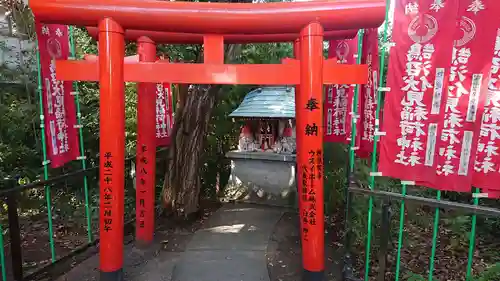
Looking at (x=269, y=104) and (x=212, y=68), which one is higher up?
(x=212, y=68)

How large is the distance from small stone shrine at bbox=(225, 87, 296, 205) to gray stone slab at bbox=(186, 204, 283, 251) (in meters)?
0.46

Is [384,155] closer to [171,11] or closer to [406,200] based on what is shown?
[406,200]

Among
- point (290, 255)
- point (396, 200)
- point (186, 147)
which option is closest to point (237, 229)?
point (290, 255)

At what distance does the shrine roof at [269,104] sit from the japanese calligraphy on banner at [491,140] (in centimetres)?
422

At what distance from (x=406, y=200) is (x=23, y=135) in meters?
7.03

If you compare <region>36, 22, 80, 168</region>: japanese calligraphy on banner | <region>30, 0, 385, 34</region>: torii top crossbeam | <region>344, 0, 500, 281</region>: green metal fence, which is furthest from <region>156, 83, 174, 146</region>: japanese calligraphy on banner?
<region>344, 0, 500, 281</region>: green metal fence

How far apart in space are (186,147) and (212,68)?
2.61 metres

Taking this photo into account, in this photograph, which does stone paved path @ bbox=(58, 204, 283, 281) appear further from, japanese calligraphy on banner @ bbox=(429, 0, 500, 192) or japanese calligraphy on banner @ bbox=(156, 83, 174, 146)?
japanese calligraphy on banner @ bbox=(429, 0, 500, 192)

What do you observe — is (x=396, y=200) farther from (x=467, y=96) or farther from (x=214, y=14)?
(x=214, y=14)

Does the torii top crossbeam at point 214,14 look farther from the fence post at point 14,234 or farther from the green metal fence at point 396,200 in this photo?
the fence post at point 14,234

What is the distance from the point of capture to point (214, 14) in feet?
11.6

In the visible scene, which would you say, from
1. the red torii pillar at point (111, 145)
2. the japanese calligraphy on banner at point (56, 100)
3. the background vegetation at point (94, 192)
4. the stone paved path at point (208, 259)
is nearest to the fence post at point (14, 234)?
the stone paved path at point (208, 259)

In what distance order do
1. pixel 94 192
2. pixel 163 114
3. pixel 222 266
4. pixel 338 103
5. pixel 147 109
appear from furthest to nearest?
pixel 94 192
pixel 163 114
pixel 338 103
pixel 147 109
pixel 222 266

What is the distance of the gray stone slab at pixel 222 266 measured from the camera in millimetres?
4086
